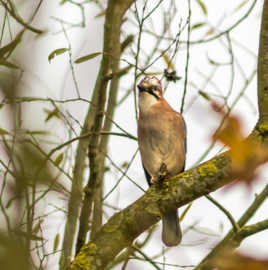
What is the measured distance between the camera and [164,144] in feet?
15.3

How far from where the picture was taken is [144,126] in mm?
4812

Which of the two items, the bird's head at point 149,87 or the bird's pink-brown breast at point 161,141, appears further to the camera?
the bird's head at point 149,87

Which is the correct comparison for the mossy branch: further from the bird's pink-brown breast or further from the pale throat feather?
the pale throat feather

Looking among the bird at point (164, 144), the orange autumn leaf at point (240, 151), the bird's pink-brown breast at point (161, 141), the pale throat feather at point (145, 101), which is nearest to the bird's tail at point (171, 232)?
the bird at point (164, 144)

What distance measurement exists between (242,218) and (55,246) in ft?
5.25

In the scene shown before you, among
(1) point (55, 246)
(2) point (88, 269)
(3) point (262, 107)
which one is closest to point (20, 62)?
(2) point (88, 269)

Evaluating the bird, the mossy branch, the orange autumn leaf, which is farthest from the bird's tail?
the orange autumn leaf

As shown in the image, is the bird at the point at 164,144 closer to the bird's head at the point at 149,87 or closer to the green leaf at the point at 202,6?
the bird's head at the point at 149,87

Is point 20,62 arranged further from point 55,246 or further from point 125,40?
point 125,40

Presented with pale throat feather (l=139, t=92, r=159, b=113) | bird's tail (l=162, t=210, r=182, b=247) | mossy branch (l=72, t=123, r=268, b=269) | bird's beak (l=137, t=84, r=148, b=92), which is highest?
bird's beak (l=137, t=84, r=148, b=92)

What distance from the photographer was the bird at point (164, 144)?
4641 millimetres

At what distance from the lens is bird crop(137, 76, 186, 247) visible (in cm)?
464

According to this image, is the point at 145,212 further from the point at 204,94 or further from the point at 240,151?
the point at 204,94

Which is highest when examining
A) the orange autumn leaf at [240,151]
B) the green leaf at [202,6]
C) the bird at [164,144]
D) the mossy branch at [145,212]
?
the green leaf at [202,6]
